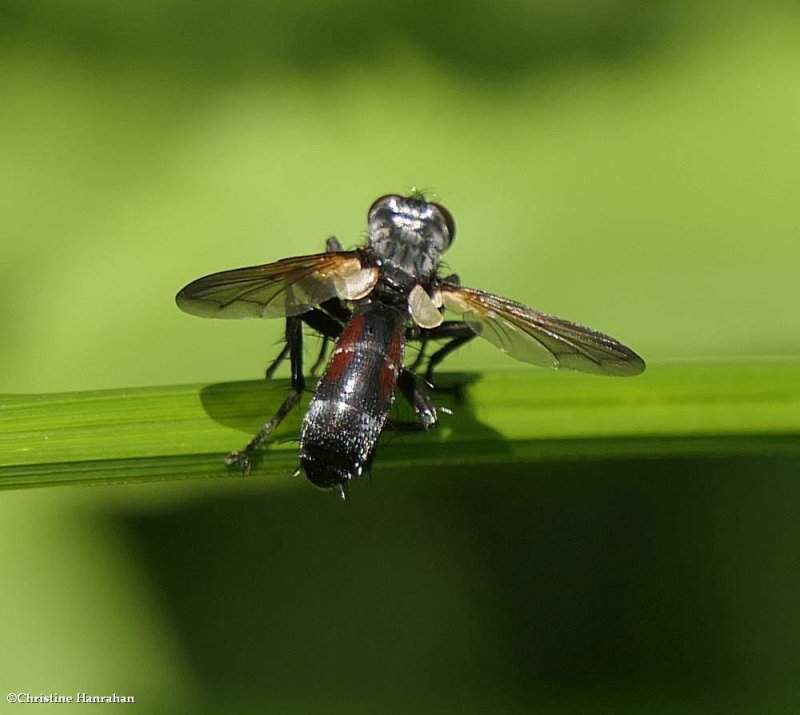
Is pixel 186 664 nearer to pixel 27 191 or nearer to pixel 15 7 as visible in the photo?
pixel 27 191

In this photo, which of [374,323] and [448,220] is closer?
[374,323]

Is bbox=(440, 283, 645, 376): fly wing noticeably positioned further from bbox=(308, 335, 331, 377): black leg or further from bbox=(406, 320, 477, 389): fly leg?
bbox=(308, 335, 331, 377): black leg

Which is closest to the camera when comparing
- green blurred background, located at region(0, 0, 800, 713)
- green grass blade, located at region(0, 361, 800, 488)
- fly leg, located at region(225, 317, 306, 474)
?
green grass blade, located at region(0, 361, 800, 488)

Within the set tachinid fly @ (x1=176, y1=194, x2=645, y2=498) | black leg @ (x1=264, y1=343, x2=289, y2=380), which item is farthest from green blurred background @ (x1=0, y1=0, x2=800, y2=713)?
tachinid fly @ (x1=176, y1=194, x2=645, y2=498)

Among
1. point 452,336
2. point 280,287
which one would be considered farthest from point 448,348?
point 280,287

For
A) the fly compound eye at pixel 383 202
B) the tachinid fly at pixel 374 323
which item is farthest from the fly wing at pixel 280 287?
the fly compound eye at pixel 383 202

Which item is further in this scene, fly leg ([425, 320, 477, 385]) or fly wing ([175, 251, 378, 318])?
fly leg ([425, 320, 477, 385])

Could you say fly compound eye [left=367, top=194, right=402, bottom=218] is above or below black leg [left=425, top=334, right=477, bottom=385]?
above

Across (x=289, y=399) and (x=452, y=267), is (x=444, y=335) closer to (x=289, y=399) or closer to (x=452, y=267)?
(x=452, y=267)
